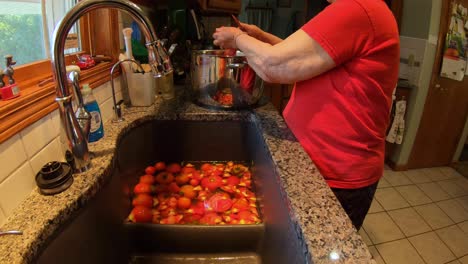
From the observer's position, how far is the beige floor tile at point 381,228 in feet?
5.17

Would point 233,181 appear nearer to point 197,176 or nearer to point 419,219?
point 197,176

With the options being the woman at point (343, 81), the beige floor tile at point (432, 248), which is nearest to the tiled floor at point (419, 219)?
the beige floor tile at point (432, 248)

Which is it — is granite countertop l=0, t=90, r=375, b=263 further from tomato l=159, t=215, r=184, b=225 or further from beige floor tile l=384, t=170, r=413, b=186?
beige floor tile l=384, t=170, r=413, b=186

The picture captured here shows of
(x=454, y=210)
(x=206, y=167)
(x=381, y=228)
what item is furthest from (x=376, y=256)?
(x=206, y=167)

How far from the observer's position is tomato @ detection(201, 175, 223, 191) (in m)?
0.89

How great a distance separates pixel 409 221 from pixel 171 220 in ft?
5.52

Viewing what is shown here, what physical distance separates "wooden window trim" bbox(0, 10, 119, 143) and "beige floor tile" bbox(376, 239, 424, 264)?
5.36 feet

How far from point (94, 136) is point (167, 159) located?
35 cm

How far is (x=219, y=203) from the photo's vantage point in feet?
2.65

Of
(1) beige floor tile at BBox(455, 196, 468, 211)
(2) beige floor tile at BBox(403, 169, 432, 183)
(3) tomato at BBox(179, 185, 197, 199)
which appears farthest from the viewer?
(2) beige floor tile at BBox(403, 169, 432, 183)

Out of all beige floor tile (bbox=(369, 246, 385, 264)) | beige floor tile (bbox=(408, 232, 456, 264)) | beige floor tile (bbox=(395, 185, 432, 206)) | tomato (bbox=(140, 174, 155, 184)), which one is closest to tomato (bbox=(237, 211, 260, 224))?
tomato (bbox=(140, 174, 155, 184))

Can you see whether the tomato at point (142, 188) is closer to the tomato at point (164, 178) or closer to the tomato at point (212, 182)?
the tomato at point (164, 178)

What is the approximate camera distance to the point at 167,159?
Result: 40.8 inches

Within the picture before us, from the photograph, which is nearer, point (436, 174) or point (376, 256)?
point (376, 256)
